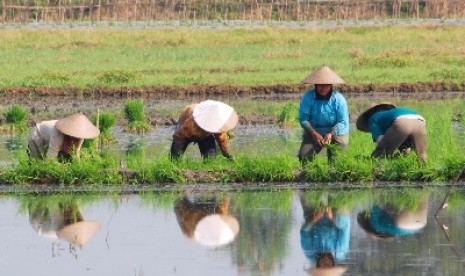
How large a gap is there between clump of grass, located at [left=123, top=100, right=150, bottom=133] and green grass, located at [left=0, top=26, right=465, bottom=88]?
532cm

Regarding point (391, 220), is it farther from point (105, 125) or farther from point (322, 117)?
point (105, 125)

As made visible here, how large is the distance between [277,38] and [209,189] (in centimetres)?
2126

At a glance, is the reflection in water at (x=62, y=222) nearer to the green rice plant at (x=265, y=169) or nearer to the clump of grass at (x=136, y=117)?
the green rice plant at (x=265, y=169)

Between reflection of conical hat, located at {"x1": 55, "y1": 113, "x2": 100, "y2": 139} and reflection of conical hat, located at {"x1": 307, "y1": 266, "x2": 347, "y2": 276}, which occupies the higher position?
reflection of conical hat, located at {"x1": 55, "y1": 113, "x2": 100, "y2": 139}

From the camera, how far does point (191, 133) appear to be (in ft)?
43.0

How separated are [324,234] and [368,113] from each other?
143 inches

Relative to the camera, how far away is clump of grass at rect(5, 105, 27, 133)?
18844mm

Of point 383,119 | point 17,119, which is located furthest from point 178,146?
point 17,119

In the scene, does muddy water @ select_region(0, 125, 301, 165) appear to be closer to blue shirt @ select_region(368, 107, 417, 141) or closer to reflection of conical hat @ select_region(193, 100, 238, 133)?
blue shirt @ select_region(368, 107, 417, 141)

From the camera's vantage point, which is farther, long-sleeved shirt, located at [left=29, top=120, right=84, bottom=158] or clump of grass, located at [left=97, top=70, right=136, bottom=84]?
clump of grass, located at [left=97, top=70, right=136, bottom=84]

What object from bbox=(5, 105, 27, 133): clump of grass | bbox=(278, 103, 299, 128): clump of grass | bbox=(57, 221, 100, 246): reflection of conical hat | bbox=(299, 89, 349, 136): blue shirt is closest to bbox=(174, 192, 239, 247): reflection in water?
bbox=(57, 221, 100, 246): reflection of conical hat

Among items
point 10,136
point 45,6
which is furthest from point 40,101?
point 45,6

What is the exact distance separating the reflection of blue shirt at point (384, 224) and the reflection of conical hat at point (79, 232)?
2385mm

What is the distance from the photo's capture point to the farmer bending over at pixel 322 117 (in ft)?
42.8
